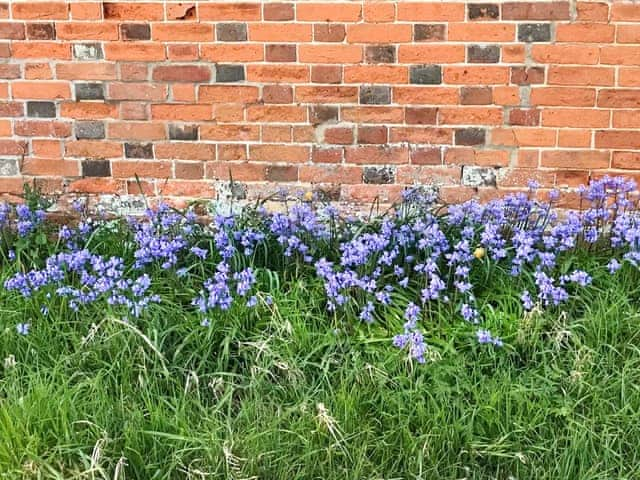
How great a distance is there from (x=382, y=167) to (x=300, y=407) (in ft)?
5.40

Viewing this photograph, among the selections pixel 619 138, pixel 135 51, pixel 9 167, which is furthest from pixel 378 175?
pixel 9 167

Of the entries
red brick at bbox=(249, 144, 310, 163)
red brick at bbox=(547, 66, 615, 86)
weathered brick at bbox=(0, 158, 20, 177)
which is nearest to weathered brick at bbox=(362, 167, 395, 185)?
red brick at bbox=(249, 144, 310, 163)

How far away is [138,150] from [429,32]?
1.58 meters

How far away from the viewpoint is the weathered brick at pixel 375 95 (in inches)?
147

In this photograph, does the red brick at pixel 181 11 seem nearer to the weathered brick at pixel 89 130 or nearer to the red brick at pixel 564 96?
the weathered brick at pixel 89 130

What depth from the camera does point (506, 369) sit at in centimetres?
281

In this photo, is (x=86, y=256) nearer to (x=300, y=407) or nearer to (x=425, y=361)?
(x=300, y=407)

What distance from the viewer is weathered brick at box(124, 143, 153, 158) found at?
12.9 ft

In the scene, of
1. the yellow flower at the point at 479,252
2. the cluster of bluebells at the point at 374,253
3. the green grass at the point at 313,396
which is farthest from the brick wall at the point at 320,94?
the green grass at the point at 313,396

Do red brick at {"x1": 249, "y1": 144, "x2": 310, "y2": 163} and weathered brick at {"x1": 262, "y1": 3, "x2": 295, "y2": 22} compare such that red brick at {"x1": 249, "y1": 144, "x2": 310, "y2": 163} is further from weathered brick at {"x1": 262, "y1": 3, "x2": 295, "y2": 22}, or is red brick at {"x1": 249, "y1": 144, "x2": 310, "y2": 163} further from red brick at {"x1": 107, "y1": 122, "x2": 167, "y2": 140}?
weathered brick at {"x1": 262, "y1": 3, "x2": 295, "y2": 22}

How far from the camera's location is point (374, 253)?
3.30 metres

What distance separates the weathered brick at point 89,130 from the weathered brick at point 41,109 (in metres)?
0.15

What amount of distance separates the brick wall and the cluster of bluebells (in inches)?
8.1

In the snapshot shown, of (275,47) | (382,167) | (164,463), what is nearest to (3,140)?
(275,47)
